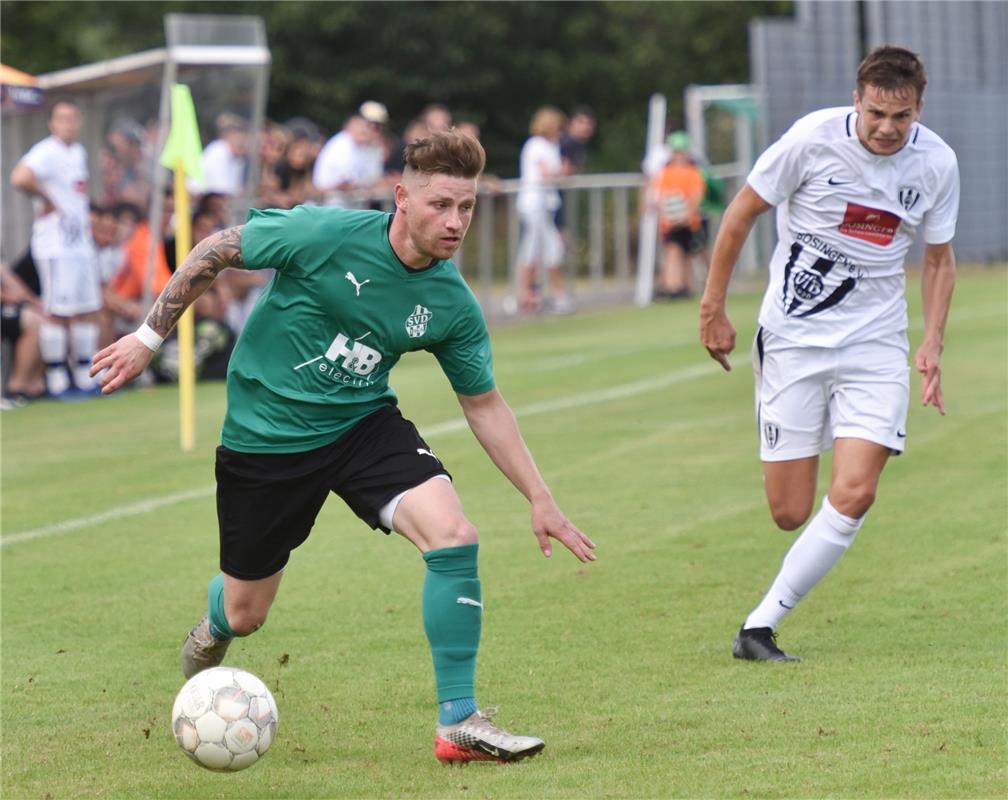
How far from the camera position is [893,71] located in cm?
650

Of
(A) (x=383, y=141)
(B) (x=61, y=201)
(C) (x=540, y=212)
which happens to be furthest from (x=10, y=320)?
(C) (x=540, y=212)

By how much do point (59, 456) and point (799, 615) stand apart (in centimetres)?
696

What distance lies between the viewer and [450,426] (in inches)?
530

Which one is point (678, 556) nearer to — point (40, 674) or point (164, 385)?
point (40, 674)

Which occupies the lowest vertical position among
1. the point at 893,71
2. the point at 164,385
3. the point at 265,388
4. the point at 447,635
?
the point at 164,385

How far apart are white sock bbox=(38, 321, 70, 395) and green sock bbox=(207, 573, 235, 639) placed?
34.3 feet

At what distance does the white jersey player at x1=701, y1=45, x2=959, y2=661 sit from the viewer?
6758 millimetres

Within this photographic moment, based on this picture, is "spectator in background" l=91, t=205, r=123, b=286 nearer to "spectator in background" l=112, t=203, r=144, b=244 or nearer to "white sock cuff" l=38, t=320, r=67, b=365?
"spectator in background" l=112, t=203, r=144, b=244

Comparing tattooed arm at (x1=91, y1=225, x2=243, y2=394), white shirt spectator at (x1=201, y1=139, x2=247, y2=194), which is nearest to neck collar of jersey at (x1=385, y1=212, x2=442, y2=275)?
tattooed arm at (x1=91, y1=225, x2=243, y2=394)

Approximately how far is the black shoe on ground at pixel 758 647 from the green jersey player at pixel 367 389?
135 cm

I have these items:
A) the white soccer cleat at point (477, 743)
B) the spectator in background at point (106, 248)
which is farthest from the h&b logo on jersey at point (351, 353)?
the spectator in background at point (106, 248)


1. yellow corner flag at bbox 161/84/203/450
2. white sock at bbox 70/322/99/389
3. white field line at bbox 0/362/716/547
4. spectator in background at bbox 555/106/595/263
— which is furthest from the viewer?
spectator in background at bbox 555/106/595/263

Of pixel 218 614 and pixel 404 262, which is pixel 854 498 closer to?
pixel 404 262

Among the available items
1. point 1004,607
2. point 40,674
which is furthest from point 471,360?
point 1004,607
